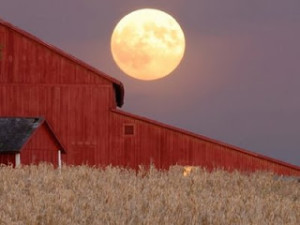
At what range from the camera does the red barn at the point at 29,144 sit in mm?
Answer: 45156

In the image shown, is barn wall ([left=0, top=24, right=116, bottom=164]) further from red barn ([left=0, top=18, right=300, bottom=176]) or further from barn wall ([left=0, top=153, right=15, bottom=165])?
barn wall ([left=0, top=153, right=15, bottom=165])

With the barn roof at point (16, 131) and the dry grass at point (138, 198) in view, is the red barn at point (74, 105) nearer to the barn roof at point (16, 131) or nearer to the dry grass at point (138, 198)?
the barn roof at point (16, 131)

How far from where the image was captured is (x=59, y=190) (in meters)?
17.5

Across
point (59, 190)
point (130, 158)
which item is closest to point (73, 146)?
point (130, 158)

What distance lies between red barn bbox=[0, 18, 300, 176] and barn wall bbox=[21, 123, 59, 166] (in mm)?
3232

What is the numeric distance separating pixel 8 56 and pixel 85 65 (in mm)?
4523

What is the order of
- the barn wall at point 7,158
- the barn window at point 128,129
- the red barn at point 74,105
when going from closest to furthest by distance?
the barn wall at point 7,158 → the barn window at point 128,129 → the red barn at point 74,105

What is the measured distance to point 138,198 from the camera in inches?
665

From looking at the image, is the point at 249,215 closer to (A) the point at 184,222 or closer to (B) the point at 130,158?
(A) the point at 184,222

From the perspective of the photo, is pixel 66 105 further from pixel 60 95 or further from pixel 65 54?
pixel 65 54

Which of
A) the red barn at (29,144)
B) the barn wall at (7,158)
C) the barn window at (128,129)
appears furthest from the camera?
the barn window at (128,129)

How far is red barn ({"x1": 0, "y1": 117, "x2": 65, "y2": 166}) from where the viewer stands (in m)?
45.2

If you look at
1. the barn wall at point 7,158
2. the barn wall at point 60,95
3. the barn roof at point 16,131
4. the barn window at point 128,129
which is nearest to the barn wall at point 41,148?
the barn roof at point 16,131

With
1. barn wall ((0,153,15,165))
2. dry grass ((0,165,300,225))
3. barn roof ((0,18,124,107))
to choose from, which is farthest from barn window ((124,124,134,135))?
dry grass ((0,165,300,225))
